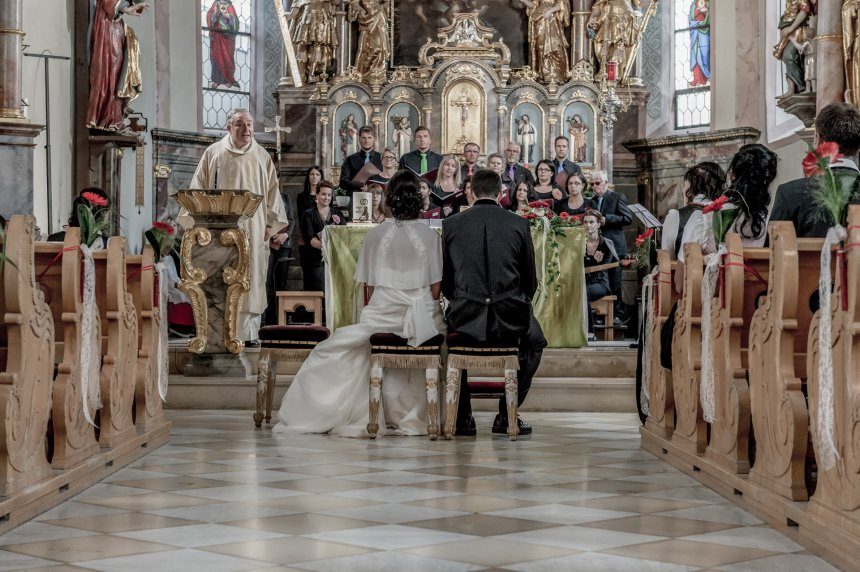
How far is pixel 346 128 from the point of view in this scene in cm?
1571

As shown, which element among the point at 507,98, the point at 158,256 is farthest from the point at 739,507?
the point at 507,98

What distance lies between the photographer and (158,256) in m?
7.21

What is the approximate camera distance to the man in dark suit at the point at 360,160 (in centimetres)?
1384

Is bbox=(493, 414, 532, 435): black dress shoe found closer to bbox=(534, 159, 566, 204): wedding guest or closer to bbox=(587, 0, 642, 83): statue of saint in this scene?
bbox=(534, 159, 566, 204): wedding guest

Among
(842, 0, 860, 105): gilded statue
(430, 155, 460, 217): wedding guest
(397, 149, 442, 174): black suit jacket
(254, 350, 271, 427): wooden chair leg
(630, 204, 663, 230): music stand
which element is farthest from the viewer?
(397, 149, 442, 174): black suit jacket

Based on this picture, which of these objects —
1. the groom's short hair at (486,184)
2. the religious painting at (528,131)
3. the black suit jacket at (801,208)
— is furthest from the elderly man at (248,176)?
the religious painting at (528,131)

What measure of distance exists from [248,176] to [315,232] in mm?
2002

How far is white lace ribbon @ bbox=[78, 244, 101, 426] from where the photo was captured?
17.4 ft

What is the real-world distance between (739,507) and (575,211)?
7.61 metres

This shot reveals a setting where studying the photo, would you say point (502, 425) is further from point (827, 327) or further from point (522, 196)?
point (522, 196)

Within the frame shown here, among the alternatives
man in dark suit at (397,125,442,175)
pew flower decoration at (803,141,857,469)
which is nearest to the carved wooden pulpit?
man in dark suit at (397,125,442,175)

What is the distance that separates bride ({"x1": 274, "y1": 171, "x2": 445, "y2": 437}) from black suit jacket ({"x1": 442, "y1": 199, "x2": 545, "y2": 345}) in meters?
0.16

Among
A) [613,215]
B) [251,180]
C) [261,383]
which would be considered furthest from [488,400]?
[613,215]

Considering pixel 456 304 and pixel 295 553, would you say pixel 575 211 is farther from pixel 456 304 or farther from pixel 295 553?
pixel 295 553
